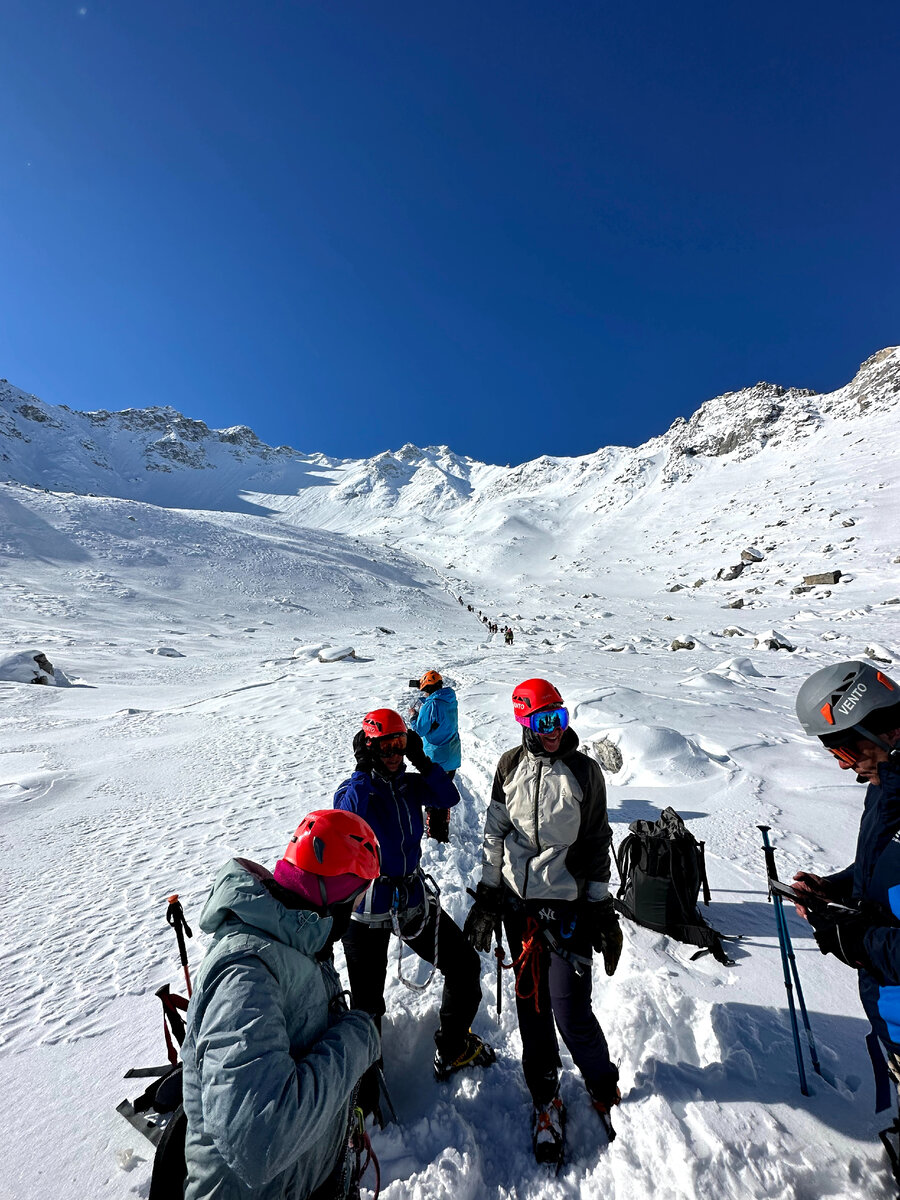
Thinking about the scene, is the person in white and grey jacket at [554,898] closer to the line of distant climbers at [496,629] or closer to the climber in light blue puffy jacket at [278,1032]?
the climber in light blue puffy jacket at [278,1032]

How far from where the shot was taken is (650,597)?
145 feet

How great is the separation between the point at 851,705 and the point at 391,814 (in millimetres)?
2500

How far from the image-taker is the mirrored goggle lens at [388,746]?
125 inches

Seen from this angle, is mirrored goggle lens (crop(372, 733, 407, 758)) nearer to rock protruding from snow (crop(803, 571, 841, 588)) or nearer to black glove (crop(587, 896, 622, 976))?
black glove (crop(587, 896, 622, 976))

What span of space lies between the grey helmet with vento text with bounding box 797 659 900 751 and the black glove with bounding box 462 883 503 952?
6.74 ft

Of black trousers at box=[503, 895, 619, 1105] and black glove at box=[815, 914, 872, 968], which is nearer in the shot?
black glove at box=[815, 914, 872, 968]

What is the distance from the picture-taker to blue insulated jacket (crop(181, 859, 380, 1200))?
4.70 feet

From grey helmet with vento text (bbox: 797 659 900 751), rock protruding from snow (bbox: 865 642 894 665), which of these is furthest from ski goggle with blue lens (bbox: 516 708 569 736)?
rock protruding from snow (bbox: 865 642 894 665)

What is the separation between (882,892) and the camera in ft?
6.60

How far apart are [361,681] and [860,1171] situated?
1446 cm

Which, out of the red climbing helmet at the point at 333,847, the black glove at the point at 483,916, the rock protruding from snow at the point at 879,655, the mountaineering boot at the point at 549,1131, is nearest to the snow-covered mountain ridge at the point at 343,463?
the rock protruding from snow at the point at 879,655

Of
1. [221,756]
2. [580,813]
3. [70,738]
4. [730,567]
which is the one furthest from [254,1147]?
[730,567]

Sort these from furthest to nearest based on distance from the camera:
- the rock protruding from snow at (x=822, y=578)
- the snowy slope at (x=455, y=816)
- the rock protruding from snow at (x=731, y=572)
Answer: the rock protruding from snow at (x=731, y=572) → the rock protruding from snow at (x=822, y=578) → the snowy slope at (x=455, y=816)

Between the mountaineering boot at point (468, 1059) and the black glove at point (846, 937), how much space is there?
216cm
